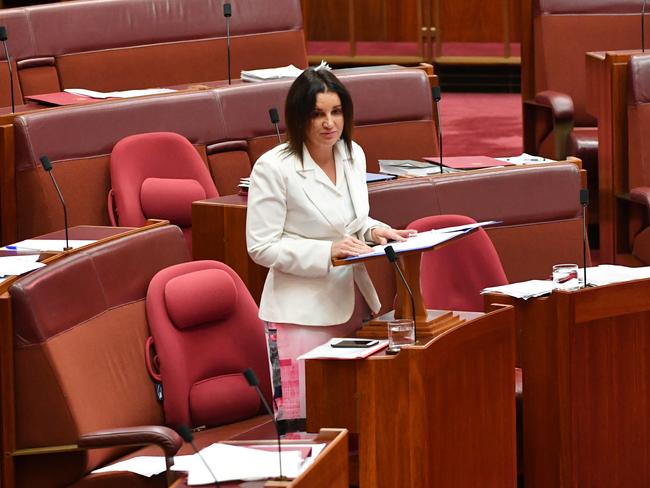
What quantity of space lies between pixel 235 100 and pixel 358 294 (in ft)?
2.99

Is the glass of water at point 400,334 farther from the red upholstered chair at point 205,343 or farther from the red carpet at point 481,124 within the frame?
the red carpet at point 481,124

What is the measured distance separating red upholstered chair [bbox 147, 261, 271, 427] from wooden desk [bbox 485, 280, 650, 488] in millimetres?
372

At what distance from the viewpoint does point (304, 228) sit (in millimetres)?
1821

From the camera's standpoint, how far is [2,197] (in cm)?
249

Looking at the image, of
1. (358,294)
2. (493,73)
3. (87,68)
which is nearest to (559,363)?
(358,294)

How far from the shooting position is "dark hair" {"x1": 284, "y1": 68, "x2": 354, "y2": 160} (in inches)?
70.7

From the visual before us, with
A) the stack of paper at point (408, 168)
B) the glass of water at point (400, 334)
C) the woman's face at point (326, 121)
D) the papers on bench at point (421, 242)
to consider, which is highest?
the woman's face at point (326, 121)

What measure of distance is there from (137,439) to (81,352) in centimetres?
20

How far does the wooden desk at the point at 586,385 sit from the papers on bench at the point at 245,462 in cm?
63

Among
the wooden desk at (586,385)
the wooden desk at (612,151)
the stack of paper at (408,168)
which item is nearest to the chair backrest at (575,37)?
the wooden desk at (612,151)

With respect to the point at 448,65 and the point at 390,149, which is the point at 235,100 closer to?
the point at 390,149

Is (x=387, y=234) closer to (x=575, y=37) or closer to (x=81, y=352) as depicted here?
(x=81, y=352)

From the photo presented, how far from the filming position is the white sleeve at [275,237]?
69.9 inches

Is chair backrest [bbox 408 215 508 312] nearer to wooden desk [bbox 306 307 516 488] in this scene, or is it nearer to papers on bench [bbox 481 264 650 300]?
papers on bench [bbox 481 264 650 300]
